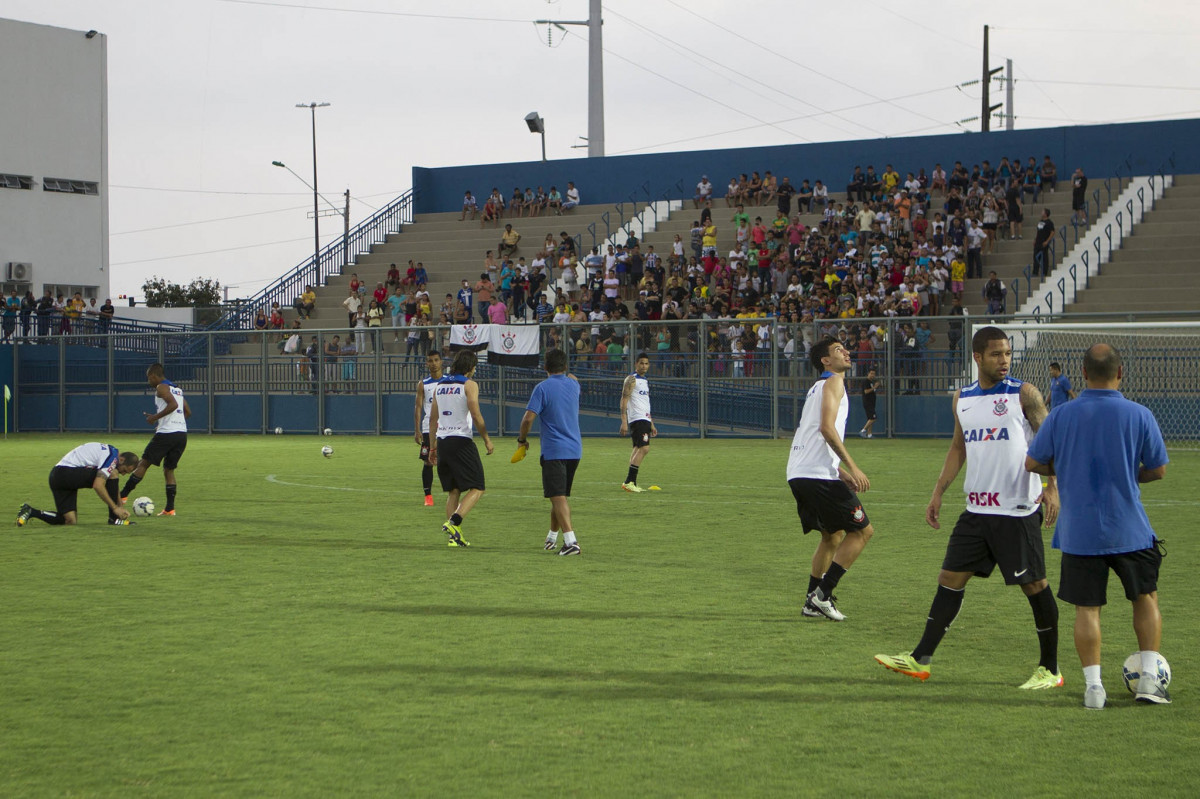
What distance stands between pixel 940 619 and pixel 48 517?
1111 centimetres

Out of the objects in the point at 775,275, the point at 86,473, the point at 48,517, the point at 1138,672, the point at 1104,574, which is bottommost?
the point at 48,517

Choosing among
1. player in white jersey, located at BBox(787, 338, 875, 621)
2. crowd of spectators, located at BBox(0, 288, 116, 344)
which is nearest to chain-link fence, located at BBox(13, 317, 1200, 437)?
crowd of spectators, located at BBox(0, 288, 116, 344)

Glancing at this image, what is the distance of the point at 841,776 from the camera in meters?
5.23

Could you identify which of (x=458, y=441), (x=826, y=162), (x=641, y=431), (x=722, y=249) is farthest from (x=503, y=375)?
(x=458, y=441)

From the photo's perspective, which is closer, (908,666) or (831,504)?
(908,666)

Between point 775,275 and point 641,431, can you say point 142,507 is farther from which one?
point 775,275

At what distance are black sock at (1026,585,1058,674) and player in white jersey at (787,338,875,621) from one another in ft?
6.05

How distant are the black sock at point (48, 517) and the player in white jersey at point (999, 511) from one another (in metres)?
10.8

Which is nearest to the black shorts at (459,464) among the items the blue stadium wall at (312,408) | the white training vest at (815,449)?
the white training vest at (815,449)

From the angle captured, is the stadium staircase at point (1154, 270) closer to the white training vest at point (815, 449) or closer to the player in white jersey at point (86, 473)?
the player in white jersey at point (86, 473)

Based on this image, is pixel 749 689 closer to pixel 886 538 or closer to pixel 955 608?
pixel 955 608

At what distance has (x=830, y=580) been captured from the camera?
28.0ft

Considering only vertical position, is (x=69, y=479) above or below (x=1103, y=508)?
below

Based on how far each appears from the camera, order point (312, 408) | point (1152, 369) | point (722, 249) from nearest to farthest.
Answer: point (1152, 369) → point (312, 408) → point (722, 249)
